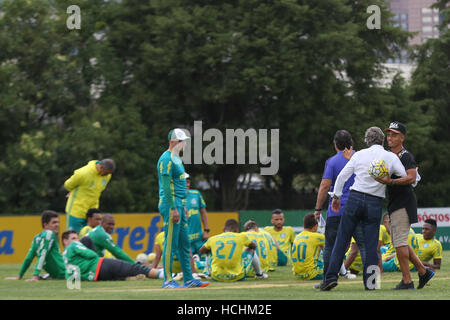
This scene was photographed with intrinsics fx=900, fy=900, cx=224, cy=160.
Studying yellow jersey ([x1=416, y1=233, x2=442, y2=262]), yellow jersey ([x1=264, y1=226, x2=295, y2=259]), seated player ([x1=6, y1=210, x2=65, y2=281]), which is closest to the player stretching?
seated player ([x1=6, y1=210, x2=65, y2=281])

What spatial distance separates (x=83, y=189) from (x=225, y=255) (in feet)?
13.3

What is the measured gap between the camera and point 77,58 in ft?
114

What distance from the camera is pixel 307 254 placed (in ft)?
46.5

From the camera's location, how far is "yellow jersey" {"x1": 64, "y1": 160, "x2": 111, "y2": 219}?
17.0 m

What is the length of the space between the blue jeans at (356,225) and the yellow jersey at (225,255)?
126 inches

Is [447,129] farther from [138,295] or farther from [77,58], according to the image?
[138,295]

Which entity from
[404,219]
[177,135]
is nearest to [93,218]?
[177,135]

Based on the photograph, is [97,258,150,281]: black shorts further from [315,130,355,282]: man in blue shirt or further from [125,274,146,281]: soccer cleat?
[315,130,355,282]: man in blue shirt

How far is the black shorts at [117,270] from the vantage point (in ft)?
47.9

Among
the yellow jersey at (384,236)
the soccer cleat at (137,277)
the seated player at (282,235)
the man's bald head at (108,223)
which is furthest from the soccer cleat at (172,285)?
Result: the seated player at (282,235)

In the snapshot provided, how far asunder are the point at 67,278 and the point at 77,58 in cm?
2137

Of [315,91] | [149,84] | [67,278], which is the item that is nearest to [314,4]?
[315,91]

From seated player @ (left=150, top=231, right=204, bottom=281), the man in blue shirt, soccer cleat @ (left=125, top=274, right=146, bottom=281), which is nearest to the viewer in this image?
the man in blue shirt

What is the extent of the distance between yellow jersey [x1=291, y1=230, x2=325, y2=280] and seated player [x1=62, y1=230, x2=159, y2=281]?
232 centimetres
